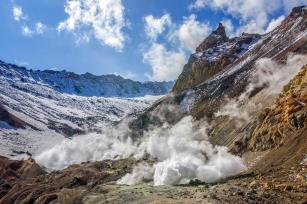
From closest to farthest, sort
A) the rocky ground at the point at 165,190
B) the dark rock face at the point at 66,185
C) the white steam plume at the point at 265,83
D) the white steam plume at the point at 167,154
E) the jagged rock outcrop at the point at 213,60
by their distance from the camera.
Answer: the rocky ground at the point at 165,190, the white steam plume at the point at 167,154, the dark rock face at the point at 66,185, the white steam plume at the point at 265,83, the jagged rock outcrop at the point at 213,60

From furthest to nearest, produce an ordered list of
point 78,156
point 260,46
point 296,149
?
point 78,156, point 260,46, point 296,149

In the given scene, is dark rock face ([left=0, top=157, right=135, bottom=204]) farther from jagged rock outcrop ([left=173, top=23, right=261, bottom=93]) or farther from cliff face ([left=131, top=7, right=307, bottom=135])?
jagged rock outcrop ([left=173, top=23, right=261, bottom=93])

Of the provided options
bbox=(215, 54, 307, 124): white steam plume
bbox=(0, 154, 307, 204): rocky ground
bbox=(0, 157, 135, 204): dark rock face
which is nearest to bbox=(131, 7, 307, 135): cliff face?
bbox=(215, 54, 307, 124): white steam plume

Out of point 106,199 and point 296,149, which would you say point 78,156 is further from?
point 296,149

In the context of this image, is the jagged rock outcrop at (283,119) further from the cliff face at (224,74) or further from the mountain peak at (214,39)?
the mountain peak at (214,39)

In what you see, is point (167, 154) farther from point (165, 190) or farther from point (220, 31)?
point (220, 31)

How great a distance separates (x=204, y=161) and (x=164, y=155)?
20.5 metres

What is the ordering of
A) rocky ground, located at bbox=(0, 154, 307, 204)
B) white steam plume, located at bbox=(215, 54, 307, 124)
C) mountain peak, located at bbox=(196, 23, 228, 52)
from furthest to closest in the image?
mountain peak, located at bbox=(196, 23, 228, 52), white steam plume, located at bbox=(215, 54, 307, 124), rocky ground, located at bbox=(0, 154, 307, 204)

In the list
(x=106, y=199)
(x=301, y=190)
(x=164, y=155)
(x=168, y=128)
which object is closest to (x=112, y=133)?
(x=168, y=128)

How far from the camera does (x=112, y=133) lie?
431 feet

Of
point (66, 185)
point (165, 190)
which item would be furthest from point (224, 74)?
point (165, 190)

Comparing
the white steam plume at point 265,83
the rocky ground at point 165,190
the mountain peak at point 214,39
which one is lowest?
the rocky ground at point 165,190

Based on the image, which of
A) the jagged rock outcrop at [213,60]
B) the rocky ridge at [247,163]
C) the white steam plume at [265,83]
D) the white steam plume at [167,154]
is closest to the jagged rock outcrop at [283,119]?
the rocky ridge at [247,163]

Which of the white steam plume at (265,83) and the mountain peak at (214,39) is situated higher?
the mountain peak at (214,39)
